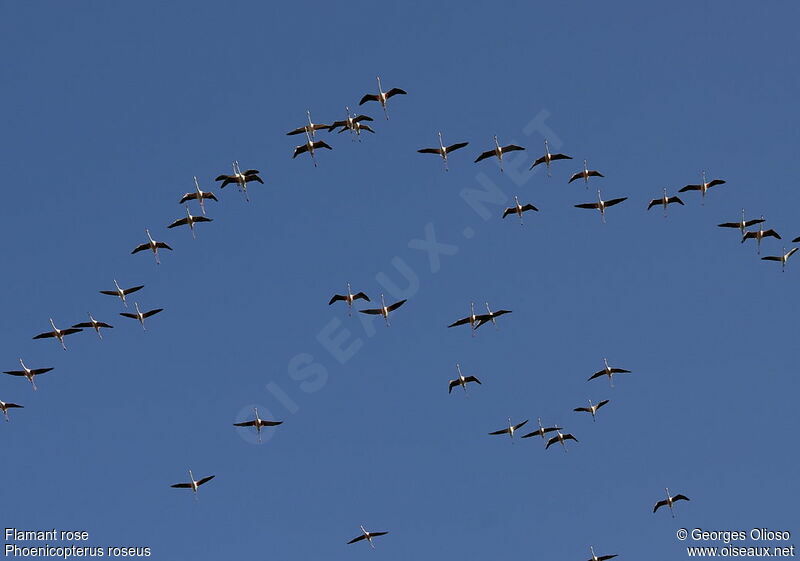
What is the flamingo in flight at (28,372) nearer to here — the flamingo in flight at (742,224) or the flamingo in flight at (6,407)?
the flamingo in flight at (6,407)

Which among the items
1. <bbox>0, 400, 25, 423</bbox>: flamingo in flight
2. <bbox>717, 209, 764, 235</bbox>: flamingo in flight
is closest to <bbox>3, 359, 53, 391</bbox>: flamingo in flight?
<bbox>0, 400, 25, 423</bbox>: flamingo in flight

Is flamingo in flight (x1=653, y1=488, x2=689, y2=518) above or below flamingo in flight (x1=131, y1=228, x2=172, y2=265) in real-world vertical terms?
below

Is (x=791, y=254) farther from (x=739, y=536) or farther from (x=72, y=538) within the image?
(x=72, y=538)

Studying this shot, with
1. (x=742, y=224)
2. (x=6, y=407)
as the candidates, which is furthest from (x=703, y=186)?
(x=6, y=407)

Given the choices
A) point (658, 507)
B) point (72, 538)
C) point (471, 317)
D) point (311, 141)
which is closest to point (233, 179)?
point (311, 141)

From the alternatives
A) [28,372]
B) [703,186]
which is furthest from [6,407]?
[703,186]

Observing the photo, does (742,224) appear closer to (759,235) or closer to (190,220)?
(759,235)

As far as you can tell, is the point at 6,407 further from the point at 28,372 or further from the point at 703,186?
the point at 703,186

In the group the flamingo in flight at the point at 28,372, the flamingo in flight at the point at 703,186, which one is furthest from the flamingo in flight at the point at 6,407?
the flamingo in flight at the point at 703,186

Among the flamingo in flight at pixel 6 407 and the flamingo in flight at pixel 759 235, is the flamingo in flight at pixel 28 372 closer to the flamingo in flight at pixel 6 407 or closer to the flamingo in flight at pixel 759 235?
the flamingo in flight at pixel 6 407

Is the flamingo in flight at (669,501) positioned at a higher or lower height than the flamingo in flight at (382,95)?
lower

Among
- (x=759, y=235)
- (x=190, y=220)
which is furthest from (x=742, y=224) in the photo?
(x=190, y=220)

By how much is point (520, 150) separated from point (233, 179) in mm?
31440

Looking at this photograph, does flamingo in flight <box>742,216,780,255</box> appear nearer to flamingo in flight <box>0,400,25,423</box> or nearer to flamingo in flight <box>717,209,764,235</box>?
flamingo in flight <box>717,209,764,235</box>
